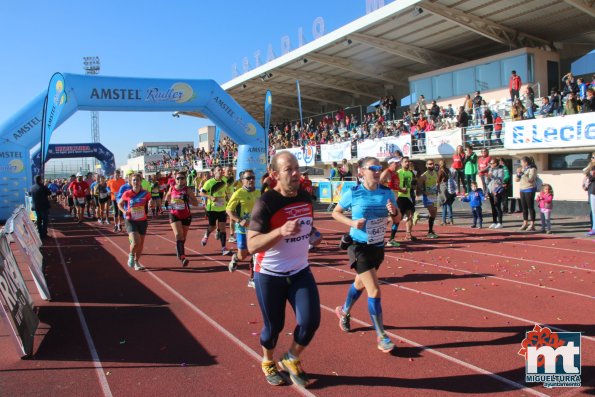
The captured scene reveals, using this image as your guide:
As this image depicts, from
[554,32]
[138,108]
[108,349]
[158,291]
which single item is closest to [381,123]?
[554,32]

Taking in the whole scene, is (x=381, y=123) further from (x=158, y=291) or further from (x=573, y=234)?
(x=158, y=291)

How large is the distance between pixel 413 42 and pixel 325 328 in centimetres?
2293

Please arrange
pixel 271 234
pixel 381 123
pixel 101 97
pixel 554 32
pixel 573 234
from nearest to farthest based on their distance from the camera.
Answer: pixel 271 234, pixel 573 234, pixel 101 97, pixel 554 32, pixel 381 123

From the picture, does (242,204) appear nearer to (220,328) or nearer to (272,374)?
(220,328)

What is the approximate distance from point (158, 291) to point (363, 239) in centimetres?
405

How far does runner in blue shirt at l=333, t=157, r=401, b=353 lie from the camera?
4.66 metres

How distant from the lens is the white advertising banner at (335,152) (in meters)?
25.0

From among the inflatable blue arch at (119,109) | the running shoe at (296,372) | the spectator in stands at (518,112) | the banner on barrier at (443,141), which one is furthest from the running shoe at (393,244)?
the banner on barrier at (443,141)

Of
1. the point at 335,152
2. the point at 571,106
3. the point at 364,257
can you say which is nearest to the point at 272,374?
the point at 364,257

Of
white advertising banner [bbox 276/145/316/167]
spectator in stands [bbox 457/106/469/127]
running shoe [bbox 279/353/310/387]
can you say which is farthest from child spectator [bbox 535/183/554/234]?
white advertising banner [bbox 276/145/316/167]

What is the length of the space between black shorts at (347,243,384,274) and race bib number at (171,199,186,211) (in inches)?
210

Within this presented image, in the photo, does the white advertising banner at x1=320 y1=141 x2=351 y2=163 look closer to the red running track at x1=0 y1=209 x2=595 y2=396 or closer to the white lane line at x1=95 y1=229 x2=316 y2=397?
the red running track at x1=0 y1=209 x2=595 y2=396

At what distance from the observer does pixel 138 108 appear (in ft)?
53.2

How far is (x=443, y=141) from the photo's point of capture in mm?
19672
